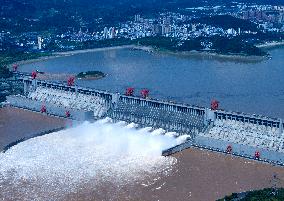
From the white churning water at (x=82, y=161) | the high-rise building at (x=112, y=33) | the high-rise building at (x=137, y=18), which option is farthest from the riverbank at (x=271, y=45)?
the white churning water at (x=82, y=161)

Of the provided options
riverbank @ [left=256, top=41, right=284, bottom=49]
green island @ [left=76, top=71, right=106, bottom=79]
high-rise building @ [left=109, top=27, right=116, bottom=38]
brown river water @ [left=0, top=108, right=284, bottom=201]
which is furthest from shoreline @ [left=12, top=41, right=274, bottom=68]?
brown river water @ [left=0, top=108, right=284, bottom=201]

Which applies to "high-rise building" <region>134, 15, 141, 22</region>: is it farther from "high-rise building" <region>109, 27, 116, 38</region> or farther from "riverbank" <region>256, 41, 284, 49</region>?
"riverbank" <region>256, 41, 284, 49</region>

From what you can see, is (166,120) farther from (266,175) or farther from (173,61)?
(173,61)

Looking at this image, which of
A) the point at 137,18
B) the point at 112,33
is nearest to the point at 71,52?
the point at 112,33

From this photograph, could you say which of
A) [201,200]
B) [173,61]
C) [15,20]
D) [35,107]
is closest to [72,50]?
[173,61]

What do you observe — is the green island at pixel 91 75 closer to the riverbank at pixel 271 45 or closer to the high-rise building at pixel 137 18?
the riverbank at pixel 271 45

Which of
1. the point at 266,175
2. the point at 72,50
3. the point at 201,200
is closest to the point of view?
the point at 201,200

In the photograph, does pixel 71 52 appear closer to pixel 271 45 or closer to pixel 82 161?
pixel 271 45
